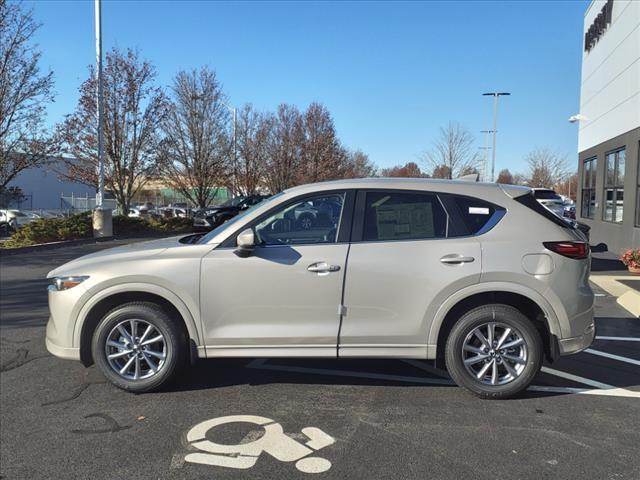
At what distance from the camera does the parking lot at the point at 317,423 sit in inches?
128

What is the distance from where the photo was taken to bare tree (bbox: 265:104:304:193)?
111 feet

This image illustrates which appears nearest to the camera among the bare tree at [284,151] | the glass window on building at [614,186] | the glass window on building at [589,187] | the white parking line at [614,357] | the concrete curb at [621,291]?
the white parking line at [614,357]

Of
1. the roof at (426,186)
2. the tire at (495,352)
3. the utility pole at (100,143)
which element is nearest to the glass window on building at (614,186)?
the roof at (426,186)

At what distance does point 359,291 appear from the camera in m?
4.13

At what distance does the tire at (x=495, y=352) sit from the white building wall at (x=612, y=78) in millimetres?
11992

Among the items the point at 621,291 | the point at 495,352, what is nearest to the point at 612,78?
the point at 621,291

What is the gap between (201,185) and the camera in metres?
25.1

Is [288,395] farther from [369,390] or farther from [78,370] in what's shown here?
[78,370]

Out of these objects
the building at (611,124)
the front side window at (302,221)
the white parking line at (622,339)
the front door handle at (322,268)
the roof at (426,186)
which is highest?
the building at (611,124)

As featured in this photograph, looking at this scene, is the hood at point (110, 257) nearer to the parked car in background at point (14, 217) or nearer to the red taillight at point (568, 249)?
the red taillight at point (568, 249)

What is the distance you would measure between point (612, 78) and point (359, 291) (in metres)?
15.8

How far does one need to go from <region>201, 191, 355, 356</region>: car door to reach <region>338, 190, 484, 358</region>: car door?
0.12m

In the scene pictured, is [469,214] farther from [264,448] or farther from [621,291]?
[621,291]

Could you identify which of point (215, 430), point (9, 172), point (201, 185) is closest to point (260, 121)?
point (201, 185)
